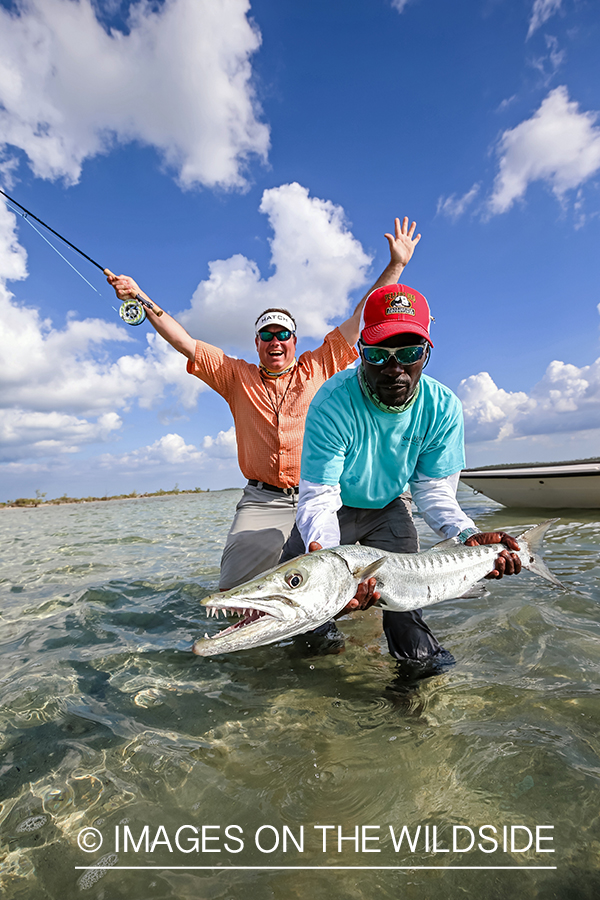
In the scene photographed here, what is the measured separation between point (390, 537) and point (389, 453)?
80 cm

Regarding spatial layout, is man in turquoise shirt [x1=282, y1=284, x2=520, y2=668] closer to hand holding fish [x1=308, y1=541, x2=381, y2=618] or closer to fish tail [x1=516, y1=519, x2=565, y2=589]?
fish tail [x1=516, y1=519, x2=565, y2=589]

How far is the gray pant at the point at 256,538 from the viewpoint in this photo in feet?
17.0

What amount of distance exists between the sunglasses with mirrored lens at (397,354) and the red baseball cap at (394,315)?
0.24 ft

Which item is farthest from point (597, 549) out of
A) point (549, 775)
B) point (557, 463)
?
point (557, 463)

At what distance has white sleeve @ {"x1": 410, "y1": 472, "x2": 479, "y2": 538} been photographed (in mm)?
3832

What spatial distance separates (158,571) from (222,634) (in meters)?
6.02

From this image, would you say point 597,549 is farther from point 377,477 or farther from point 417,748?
point 417,748

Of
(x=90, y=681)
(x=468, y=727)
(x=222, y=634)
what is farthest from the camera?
(x=90, y=681)

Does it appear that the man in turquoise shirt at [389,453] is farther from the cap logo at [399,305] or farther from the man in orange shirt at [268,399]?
the man in orange shirt at [268,399]

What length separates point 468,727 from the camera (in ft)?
9.15

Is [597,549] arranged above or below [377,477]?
below

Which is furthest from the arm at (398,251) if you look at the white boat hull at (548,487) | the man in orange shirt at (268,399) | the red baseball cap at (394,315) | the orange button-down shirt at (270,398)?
the white boat hull at (548,487)

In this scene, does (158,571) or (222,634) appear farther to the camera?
(158,571)

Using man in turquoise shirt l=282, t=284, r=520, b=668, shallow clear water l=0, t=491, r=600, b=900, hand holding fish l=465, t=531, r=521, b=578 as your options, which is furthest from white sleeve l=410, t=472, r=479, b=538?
shallow clear water l=0, t=491, r=600, b=900
